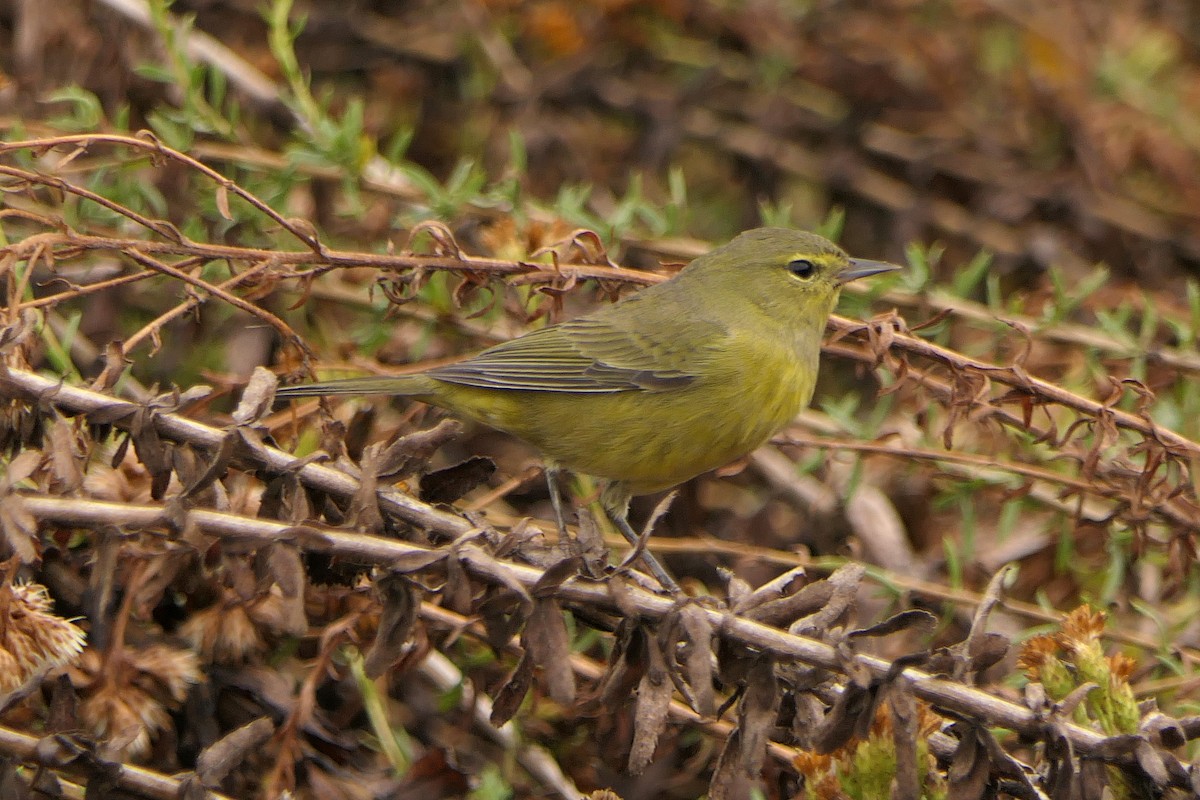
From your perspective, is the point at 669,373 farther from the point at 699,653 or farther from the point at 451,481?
the point at 699,653

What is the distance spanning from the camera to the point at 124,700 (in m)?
2.77

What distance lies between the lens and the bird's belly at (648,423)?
4.00 metres

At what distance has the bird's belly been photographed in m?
4.00

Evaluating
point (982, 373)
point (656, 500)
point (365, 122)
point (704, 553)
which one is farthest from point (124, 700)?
point (365, 122)

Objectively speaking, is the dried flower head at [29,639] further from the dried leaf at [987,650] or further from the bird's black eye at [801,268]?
the bird's black eye at [801,268]

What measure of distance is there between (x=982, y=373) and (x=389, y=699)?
5.67 ft

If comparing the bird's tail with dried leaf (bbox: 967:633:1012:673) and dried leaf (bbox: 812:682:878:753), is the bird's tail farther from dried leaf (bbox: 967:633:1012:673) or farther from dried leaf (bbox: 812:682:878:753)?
dried leaf (bbox: 967:633:1012:673)

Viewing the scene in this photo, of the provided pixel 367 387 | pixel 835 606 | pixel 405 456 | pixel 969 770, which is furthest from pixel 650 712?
pixel 367 387

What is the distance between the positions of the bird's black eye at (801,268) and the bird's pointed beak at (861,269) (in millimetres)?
129

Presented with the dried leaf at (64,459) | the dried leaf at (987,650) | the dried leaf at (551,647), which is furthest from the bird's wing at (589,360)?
the dried leaf at (987,650)

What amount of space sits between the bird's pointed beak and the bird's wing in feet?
1.77

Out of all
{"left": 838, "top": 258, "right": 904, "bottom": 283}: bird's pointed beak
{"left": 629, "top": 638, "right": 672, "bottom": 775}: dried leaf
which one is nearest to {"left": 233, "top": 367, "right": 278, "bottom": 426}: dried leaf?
{"left": 629, "top": 638, "right": 672, "bottom": 775}: dried leaf

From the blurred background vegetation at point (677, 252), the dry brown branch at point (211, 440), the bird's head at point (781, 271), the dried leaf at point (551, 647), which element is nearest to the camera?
the dried leaf at point (551, 647)

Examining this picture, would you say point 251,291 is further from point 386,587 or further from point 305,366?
point 386,587
